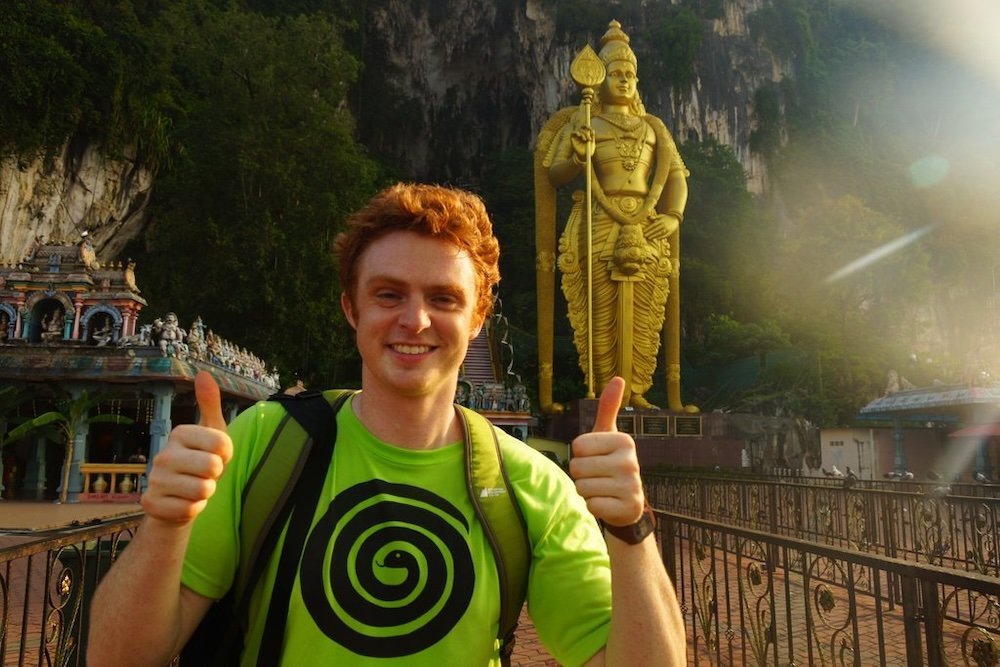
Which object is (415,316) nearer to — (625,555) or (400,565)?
(400,565)

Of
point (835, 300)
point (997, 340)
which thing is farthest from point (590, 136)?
point (997, 340)

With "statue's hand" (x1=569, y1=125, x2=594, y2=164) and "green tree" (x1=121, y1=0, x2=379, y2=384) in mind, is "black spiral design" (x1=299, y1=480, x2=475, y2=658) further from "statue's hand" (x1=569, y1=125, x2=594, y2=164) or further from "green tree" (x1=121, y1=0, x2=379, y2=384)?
"green tree" (x1=121, y1=0, x2=379, y2=384)

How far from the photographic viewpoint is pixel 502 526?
4.42ft

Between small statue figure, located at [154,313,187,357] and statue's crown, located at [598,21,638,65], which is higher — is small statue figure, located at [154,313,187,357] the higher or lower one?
the lower one

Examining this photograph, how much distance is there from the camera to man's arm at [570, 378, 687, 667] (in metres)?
1.13

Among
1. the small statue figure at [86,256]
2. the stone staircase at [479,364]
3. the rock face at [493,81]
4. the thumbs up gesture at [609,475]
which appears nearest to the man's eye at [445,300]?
the thumbs up gesture at [609,475]

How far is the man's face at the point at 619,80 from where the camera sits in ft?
47.9

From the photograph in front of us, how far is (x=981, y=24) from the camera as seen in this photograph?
40.2 metres

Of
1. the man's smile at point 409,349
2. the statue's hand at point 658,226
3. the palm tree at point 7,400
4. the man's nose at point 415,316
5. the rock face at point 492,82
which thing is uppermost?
the rock face at point 492,82

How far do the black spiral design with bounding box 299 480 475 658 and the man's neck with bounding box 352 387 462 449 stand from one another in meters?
0.10

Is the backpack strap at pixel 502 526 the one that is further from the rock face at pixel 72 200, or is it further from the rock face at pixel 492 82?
the rock face at pixel 492 82

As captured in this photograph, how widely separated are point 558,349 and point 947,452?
12414 mm

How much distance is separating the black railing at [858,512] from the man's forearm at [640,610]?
6.14 m

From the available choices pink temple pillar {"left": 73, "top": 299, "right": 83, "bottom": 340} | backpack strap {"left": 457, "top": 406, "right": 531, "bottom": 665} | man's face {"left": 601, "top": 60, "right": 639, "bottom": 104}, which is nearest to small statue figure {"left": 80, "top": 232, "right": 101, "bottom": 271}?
pink temple pillar {"left": 73, "top": 299, "right": 83, "bottom": 340}
